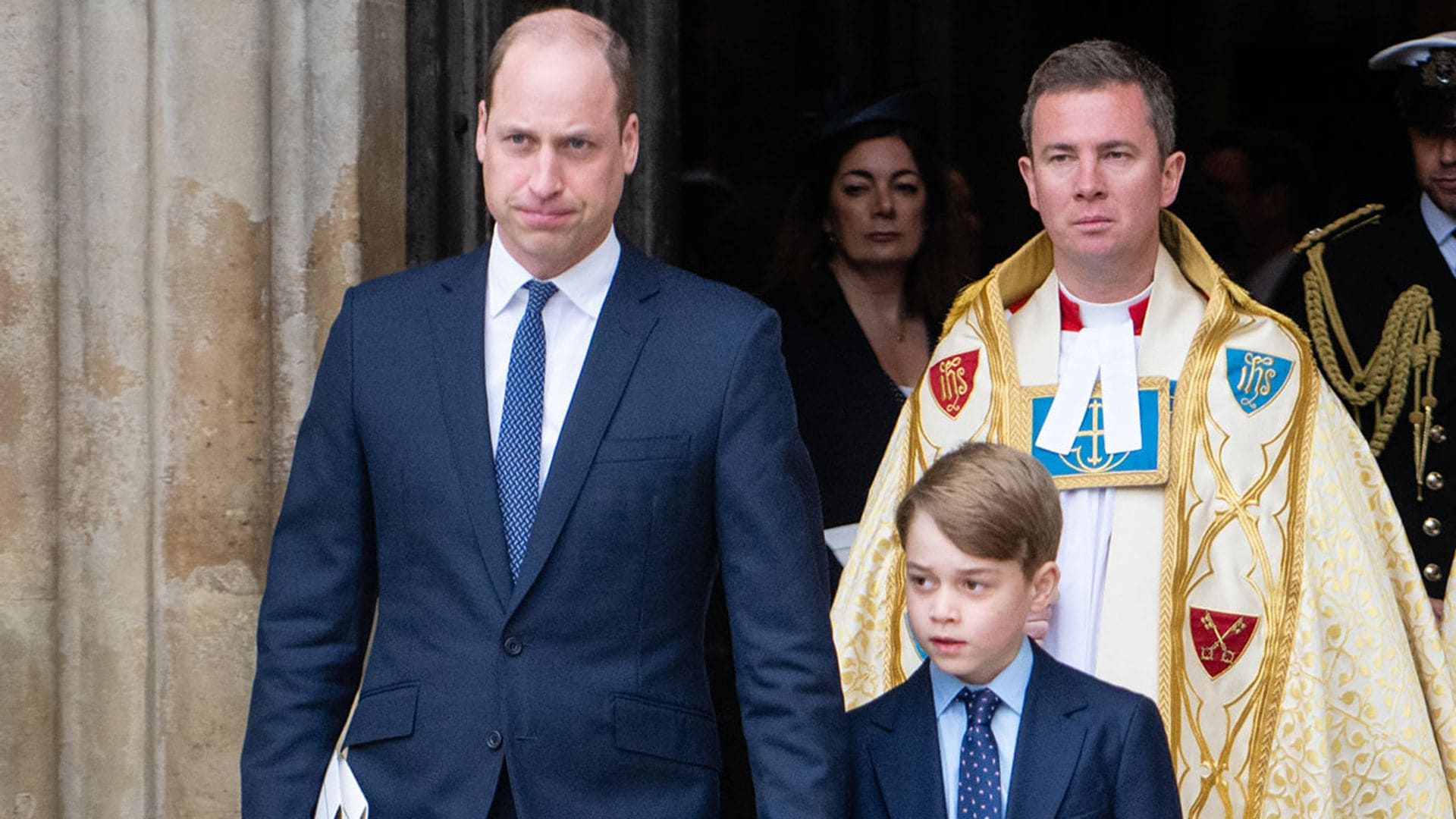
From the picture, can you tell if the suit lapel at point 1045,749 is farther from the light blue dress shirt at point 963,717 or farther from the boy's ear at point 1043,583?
the boy's ear at point 1043,583

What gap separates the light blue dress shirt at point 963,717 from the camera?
9.20ft

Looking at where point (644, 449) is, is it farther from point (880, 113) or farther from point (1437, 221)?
point (1437, 221)

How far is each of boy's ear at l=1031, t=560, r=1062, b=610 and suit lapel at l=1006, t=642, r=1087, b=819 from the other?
0.13 meters

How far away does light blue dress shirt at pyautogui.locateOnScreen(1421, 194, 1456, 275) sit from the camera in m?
4.16

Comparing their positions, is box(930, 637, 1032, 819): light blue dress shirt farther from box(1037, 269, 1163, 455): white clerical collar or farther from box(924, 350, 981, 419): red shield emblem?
box(924, 350, 981, 419): red shield emblem

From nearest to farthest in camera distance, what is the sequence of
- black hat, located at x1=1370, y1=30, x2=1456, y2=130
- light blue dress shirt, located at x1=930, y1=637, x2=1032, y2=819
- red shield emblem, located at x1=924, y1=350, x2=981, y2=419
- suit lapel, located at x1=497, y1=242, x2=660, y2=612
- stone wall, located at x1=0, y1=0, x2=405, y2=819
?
suit lapel, located at x1=497, y1=242, x2=660, y2=612, light blue dress shirt, located at x1=930, y1=637, x2=1032, y2=819, red shield emblem, located at x1=924, y1=350, x2=981, y2=419, stone wall, located at x1=0, y1=0, x2=405, y2=819, black hat, located at x1=1370, y1=30, x2=1456, y2=130

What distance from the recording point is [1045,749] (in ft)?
9.07

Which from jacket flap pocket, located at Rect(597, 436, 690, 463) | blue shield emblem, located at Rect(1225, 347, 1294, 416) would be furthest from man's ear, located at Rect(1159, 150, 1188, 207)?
jacket flap pocket, located at Rect(597, 436, 690, 463)

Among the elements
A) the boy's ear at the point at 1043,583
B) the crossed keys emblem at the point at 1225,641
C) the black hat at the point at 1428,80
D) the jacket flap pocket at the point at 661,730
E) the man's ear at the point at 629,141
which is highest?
the black hat at the point at 1428,80

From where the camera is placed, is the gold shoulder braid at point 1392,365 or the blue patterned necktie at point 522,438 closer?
the blue patterned necktie at point 522,438

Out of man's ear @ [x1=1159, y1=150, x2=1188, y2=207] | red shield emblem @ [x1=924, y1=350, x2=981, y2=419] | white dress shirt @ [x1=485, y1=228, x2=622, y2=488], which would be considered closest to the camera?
white dress shirt @ [x1=485, y1=228, x2=622, y2=488]

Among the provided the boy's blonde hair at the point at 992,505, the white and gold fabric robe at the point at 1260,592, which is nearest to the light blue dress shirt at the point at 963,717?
the boy's blonde hair at the point at 992,505

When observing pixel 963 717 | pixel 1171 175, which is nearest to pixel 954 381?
pixel 1171 175

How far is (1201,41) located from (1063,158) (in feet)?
16.2
